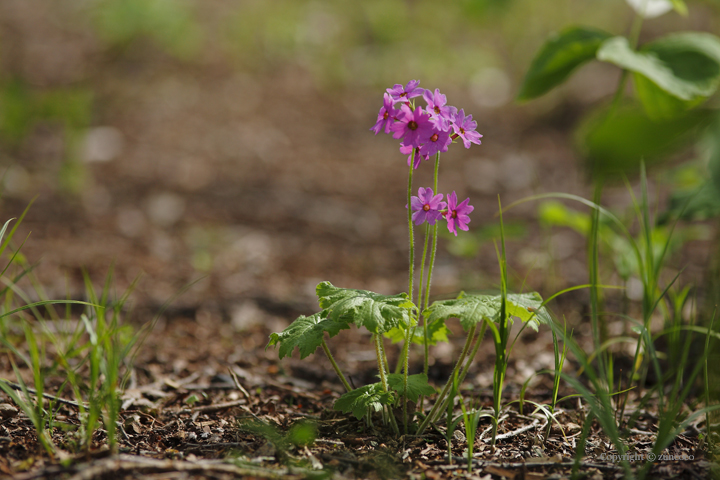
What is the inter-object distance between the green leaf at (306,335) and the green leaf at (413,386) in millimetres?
201

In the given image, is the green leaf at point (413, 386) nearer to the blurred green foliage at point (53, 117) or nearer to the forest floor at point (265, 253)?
the forest floor at point (265, 253)

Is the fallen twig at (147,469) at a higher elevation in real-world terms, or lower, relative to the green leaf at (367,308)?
lower

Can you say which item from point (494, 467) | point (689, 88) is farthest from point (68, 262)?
point (689, 88)

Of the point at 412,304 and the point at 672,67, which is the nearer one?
the point at 412,304

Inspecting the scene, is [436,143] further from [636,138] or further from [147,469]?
[147,469]

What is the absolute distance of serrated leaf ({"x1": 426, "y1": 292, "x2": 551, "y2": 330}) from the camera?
1184 millimetres

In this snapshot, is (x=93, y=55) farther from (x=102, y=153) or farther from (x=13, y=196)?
(x=13, y=196)

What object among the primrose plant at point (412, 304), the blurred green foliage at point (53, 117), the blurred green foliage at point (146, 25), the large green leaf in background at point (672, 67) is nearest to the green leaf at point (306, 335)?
the primrose plant at point (412, 304)

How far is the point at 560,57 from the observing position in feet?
5.80

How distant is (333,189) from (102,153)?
1.80 metres

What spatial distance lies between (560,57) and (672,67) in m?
0.33

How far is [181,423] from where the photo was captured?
5.02 feet

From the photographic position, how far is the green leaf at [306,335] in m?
1.22

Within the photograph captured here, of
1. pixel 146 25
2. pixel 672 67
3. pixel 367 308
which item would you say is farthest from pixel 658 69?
pixel 146 25
